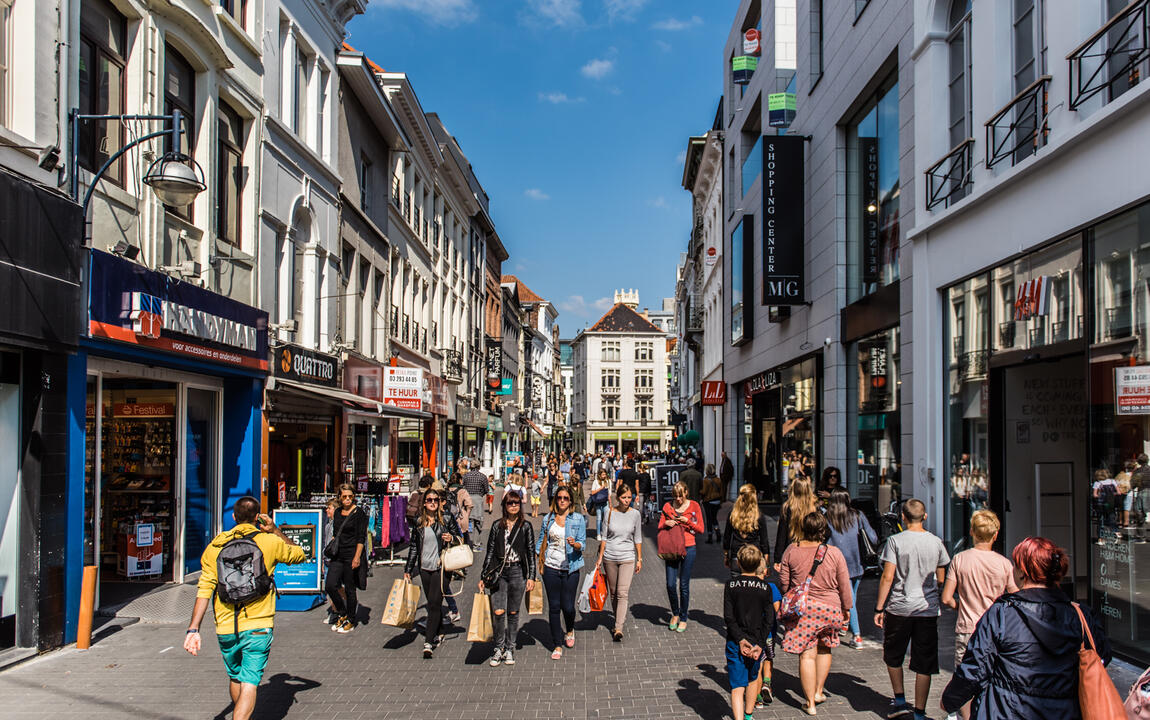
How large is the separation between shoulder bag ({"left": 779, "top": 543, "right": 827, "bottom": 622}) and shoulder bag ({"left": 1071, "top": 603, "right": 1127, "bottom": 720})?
3058mm

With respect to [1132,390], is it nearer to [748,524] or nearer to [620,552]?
[748,524]

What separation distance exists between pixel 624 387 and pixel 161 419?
83.3 metres

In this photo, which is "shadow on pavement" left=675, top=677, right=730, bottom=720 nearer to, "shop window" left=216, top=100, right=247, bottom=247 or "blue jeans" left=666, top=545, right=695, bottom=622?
"blue jeans" left=666, top=545, right=695, bottom=622

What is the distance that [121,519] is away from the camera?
39.8ft

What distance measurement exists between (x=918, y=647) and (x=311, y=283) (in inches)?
572

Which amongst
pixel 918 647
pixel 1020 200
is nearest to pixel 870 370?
pixel 1020 200

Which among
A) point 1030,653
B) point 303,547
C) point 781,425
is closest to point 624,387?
point 781,425

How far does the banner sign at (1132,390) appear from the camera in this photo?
7723 mm

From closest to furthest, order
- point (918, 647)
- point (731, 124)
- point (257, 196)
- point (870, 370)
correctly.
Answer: point (918, 647) → point (257, 196) → point (870, 370) → point (731, 124)

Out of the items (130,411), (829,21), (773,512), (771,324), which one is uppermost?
(829,21)

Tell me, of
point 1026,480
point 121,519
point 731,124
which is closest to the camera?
point 1026,480

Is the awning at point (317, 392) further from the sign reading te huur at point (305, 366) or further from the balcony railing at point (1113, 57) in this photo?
the balcony railing at point (1113, 57)

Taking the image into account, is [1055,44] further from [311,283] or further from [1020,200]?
[311,283]

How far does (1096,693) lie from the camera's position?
407 cm
